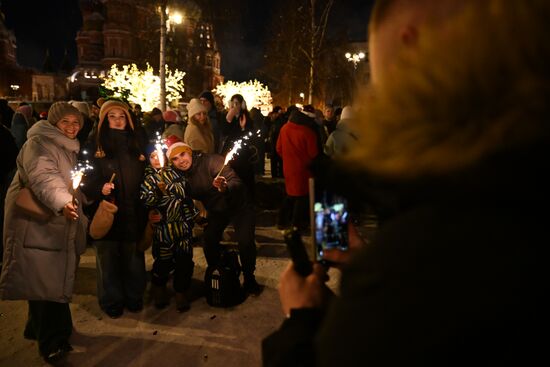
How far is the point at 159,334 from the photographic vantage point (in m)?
4.29

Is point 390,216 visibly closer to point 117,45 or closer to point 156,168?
point 156,168

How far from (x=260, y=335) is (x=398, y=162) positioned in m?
3.79

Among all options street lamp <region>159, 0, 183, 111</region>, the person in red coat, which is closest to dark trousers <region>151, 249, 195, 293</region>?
the person in red coat

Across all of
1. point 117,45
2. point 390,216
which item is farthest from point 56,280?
point 117,45

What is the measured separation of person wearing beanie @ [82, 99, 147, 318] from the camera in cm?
448

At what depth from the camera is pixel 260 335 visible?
4.27 m

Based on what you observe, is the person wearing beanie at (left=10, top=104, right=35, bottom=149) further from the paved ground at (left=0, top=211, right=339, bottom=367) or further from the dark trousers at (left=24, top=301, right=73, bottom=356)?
the dark trousers at (left=24, top=301, right=73, bottom=356)

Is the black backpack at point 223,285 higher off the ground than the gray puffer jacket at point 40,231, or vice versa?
the gray puffer jacket at point 40,231

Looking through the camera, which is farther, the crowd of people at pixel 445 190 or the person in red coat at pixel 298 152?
the person in red coat at pixel 298 152

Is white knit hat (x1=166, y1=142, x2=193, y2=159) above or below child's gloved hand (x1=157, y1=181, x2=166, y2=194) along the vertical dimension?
above

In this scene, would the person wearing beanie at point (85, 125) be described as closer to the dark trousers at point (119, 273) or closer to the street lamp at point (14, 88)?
the dark trousers at point (119, 273)

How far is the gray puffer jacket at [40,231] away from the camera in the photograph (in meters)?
3.58

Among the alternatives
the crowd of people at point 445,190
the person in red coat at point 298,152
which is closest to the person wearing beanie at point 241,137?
the person in red coat at point 298,152

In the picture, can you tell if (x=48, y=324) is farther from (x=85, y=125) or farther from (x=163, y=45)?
(x=163, y=45)
